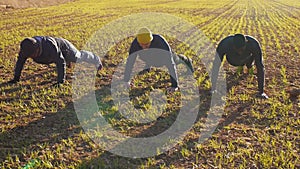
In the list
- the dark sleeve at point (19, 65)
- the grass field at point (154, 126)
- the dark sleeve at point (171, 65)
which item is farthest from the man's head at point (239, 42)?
the dark sleeve at point (19, 65)

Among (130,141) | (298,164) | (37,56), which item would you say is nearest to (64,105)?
(37,56)

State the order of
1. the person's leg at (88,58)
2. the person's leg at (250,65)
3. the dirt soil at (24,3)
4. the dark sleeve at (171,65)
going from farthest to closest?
the dirt soil at (24,3)
the person's leg at (88,58)
the person's leg at (250,65)
the dark sleeve at (171,65)

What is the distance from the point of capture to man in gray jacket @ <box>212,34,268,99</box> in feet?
16.2

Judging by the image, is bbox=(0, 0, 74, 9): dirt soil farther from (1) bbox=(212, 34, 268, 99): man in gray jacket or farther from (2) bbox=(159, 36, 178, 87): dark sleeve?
(1) bbox=(212, 34, 268, 99): man in gray jacket

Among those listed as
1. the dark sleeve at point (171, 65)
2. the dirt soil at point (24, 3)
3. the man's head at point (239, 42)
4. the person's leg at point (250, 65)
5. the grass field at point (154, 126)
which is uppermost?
the man's head at point (239, 42)

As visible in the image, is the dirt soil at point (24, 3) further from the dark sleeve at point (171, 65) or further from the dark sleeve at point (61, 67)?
the dark sleeve at point (171, 65)

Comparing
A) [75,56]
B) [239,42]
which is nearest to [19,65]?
[75,56]

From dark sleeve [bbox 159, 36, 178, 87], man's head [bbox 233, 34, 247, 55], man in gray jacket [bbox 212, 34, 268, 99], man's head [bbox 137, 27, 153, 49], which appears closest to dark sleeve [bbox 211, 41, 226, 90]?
man in gray jacket [bbox 212, 34, 268, 99]

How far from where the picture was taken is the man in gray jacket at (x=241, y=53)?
16.2ft

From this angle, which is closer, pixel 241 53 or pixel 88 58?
pixel 241 53

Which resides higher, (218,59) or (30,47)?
(30,47)

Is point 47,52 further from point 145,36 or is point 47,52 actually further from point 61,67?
point 145,36

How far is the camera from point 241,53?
17.3ft

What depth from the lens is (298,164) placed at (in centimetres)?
358
